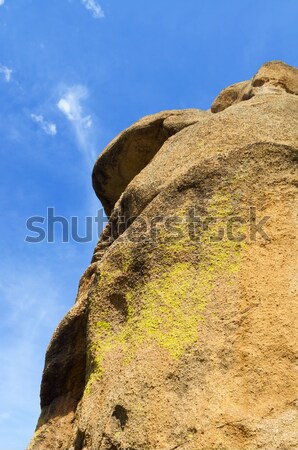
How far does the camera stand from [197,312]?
4.77 m

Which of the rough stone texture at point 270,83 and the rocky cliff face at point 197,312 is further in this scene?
the rough stone texture at point 270,83

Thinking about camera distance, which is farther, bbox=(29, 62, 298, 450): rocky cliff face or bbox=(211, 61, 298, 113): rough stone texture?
bbox=(211, 61, 298, 113): rough stone texture

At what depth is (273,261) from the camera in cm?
505

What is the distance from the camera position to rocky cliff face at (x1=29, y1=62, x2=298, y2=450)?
4.11 m

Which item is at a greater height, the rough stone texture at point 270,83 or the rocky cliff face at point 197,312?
the rough stone texture at point 270,83

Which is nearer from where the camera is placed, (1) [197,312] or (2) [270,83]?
(1) [197,312]

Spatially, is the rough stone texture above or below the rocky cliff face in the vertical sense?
above

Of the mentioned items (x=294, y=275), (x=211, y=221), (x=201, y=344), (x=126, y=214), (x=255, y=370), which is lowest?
(x=255, y=370)

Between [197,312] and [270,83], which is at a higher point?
[270,83]

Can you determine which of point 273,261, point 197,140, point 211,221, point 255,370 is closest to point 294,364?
point 255,370

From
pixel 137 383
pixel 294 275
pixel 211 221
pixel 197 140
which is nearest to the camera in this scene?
pixel 137 383

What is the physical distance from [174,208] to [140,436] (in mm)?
2329

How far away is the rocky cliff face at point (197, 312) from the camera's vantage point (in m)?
4.11

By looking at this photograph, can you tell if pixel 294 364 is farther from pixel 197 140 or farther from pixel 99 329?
pixel 197 140
